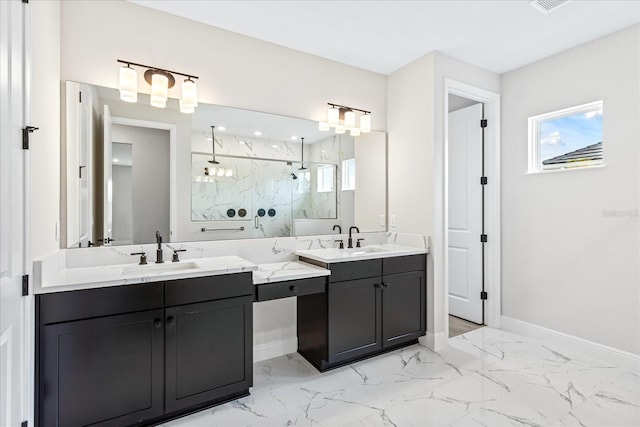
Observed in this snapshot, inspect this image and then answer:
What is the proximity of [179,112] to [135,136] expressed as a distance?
36cm

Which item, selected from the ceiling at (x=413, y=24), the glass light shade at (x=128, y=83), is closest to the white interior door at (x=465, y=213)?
the ceiling at (x=413, y=24)

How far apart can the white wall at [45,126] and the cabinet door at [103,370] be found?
47 cm

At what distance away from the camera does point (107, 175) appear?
Answer: 2229 mm

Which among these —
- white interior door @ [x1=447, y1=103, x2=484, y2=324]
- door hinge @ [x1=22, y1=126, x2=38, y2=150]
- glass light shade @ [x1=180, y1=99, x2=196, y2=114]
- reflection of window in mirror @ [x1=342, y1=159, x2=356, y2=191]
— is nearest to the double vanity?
door hinge @ [x1=22, y1=126, x2=38, y2=150]

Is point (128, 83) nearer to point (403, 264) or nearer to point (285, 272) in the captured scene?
point (285, 272)

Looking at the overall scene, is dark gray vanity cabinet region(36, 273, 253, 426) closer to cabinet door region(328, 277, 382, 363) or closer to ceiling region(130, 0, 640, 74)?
cabinet door region(328, 277, 382, 363)

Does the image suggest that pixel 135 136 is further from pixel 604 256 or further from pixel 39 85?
pixel 604 256

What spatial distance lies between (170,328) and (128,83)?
1.61 m

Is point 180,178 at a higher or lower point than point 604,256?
higher

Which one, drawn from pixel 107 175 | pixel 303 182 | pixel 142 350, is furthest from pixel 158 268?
pixel 303 182

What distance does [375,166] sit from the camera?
11.0ft

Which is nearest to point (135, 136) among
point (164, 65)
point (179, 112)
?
point (179, 112)

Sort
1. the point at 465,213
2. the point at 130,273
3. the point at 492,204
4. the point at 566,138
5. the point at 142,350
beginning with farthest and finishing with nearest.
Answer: the point at 465,213, the point at 492,204, the point at 566,138, the point at 130,273, the point at 142,350

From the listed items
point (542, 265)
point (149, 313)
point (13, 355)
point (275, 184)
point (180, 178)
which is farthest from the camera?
point (542, 265)
